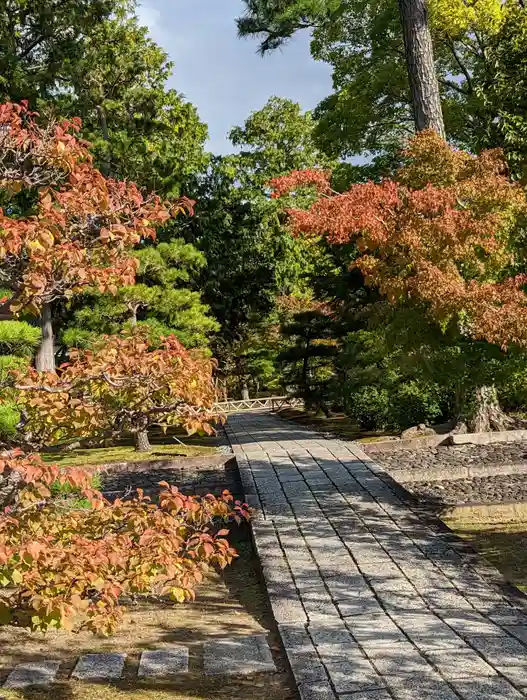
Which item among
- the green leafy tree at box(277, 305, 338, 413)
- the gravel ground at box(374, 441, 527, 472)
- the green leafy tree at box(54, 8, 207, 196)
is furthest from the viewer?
the green leafy tree at box(277, 305, 338, 413)

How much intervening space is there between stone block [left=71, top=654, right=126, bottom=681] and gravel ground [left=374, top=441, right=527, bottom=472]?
256 inches

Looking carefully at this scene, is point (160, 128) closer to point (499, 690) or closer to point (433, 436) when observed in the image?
point (433, 436)

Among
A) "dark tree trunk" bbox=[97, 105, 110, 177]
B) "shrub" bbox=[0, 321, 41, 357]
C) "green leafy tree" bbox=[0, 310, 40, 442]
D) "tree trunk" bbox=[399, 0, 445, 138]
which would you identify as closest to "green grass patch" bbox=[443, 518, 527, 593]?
"green leafy tree" bbox=[0, 310, 40, 442]

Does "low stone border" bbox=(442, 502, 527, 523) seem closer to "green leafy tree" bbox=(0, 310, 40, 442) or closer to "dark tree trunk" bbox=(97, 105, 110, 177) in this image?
"green leafy tree" bbox=(0, 310, 40, 442)

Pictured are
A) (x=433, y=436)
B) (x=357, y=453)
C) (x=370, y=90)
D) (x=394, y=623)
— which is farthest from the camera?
(x=370, y=90)

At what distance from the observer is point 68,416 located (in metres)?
3.93

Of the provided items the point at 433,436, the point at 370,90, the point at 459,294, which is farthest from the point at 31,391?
the point at 370,90

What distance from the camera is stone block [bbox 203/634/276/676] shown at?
464cm

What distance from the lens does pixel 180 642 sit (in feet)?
17.7

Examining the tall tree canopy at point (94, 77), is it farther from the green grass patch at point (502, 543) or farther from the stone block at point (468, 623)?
the stone block at point (468, 623)

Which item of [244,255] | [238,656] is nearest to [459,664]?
[238,656]

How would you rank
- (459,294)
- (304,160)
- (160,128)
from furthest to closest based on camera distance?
1. (304,160)
2. (160,128)
3. (459,294)

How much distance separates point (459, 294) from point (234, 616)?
205 inches

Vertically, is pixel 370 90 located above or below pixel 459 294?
above
